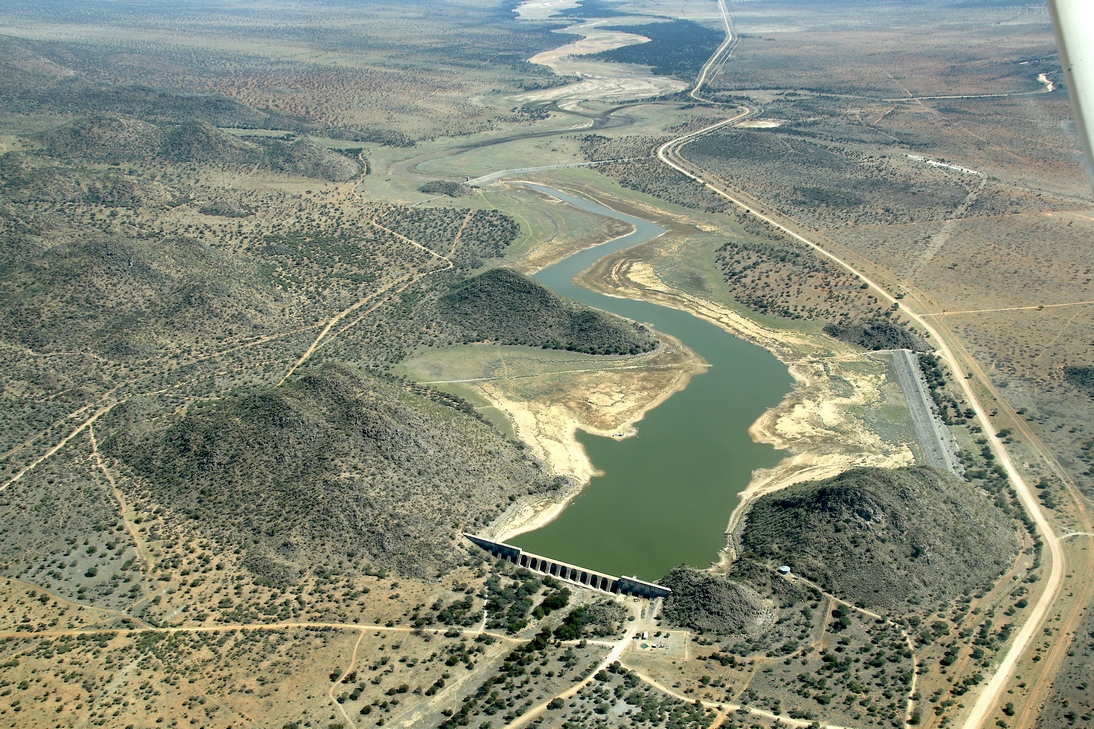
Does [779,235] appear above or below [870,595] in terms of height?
above

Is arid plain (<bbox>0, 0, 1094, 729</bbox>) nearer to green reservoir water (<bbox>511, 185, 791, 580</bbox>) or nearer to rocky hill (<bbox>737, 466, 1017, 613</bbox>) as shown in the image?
rocky hill (<bbox>737, 466, 1017, 613</bbox>)

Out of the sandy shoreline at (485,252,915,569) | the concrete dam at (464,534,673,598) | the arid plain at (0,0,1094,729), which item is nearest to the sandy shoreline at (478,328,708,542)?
the sandy shoreline at (485,252,915,569)

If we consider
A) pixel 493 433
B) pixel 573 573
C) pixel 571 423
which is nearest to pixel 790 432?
pixel 571 423

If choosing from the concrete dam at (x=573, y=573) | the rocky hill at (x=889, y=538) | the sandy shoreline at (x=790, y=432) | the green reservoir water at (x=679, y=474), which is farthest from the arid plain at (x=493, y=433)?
the green reservoir water at (x=679, y=474)

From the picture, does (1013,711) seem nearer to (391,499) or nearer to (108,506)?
(391,499)

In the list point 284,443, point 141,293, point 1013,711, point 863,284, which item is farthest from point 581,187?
point 1013,711
